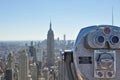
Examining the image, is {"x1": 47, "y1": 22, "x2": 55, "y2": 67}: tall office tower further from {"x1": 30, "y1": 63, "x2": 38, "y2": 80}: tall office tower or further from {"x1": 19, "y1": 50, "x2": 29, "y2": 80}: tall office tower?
{"x1": 19, "y1": 50, "x2": 29, "y2": 80}: tall office tower

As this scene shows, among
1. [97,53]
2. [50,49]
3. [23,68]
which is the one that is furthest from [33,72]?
[97,53]

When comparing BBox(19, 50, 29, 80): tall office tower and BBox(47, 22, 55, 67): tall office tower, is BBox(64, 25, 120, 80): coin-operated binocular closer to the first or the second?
BBox(19, 50, 29, 80): tall office tower

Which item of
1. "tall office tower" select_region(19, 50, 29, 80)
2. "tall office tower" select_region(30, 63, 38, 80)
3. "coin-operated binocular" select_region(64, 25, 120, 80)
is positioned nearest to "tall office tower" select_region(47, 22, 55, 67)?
"tall office tower" select_region(30, 63, 38, 80)

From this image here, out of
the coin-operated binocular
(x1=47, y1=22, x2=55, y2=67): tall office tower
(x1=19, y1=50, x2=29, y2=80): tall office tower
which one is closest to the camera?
the coin-operated binocular

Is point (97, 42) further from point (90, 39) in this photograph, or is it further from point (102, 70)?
point (102, 70)

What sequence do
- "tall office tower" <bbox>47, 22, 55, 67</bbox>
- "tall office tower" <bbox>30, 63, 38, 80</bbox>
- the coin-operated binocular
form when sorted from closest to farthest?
the coin-operated binocular, "tall office tower" <bbox>30, 63, 38, 80</bbox>, "tall office tower" <bbox>47, 22, 55, 67</bbox>

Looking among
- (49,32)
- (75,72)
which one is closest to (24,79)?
(49,32)

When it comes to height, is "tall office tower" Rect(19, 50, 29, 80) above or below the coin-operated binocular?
below

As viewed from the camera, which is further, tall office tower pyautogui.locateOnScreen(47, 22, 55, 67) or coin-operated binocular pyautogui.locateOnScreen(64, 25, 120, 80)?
tall office tower pyautogui.locateOnScreen(47, 22, 55, 67)

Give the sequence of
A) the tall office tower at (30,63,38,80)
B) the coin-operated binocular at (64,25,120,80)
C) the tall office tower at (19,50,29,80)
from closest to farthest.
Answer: the coin-operated binocular at (64,25,120,80) → the tall office tower at (19,50,29,80) → the tall office tower at (30,63,38,80)
